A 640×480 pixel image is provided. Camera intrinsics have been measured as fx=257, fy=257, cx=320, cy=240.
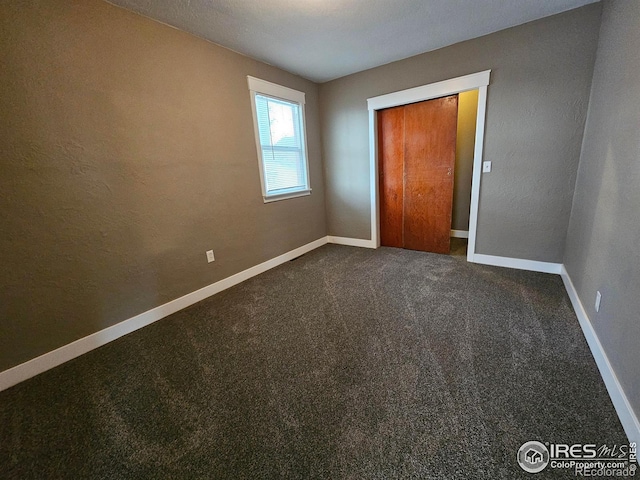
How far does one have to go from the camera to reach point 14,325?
163cm

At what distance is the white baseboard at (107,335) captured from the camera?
1.65 m

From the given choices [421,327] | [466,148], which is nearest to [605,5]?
[466,148]

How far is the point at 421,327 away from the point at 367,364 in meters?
0.58

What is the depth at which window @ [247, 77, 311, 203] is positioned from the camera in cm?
299

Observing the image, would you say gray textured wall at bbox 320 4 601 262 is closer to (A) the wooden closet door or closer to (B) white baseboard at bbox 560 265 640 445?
(A) the wooden closet door

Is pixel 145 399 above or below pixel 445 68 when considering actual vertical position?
below

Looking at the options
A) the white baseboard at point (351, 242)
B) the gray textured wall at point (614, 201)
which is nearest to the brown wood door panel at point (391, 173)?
the white baseboard at point (351, 242)

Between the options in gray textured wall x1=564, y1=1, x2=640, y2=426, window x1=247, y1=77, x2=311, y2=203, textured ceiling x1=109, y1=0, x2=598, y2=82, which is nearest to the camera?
gray textured wall x1=564, y1=1, x2=640, y2=426

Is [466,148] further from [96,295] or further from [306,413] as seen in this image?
[96,295]

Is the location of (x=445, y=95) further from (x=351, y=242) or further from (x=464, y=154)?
(x=351, y=242)

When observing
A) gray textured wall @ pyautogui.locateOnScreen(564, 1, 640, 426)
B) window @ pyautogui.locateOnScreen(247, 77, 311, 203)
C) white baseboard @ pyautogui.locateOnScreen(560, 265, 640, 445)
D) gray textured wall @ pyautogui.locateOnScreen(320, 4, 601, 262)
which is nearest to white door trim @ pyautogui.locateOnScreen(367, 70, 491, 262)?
gray textured wall @ pyautogui.locateOnScreen(320, 4, 601, 262)

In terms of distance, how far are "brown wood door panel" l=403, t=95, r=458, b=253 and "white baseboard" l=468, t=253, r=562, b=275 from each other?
1.46 feet

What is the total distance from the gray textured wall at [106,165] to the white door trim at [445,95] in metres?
1.64

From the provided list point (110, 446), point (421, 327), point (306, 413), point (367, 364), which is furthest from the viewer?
point (421, 327)
